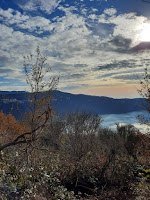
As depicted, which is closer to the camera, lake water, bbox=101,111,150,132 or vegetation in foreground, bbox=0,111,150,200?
vegetation in foreground, bbox=0,111,150,200

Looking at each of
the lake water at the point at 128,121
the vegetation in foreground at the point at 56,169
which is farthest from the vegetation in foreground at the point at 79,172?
the lake water at the point at 128,121

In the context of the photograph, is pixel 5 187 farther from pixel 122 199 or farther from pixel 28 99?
pixel 122 199

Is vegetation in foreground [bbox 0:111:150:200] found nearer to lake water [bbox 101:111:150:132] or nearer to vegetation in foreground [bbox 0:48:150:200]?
vegetation in foreground [bbox 0:48:150:200]

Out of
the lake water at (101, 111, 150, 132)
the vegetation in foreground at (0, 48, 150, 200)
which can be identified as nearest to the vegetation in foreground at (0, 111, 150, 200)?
the vegetation in foreground at (0, 48, 150, 200)

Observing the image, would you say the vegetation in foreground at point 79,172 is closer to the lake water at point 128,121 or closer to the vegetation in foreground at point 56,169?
the vegetation in foreground at point 56,169

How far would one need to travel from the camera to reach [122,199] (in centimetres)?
746

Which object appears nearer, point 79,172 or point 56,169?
point 56,169

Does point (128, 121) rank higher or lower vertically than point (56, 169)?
lower

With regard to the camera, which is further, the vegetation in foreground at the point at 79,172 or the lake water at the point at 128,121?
the lake water at the point at 128,121

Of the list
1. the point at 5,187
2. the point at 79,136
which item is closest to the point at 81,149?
the point at 79,136

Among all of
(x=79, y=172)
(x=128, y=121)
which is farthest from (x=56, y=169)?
(x=128, y=121)

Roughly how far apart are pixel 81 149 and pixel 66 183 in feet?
6.33

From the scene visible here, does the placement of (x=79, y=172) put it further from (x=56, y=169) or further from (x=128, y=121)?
(x=128, y=121)

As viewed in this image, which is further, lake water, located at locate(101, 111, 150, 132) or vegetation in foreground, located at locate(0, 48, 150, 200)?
lake water, located at locate(101, 111, 150, 132)
